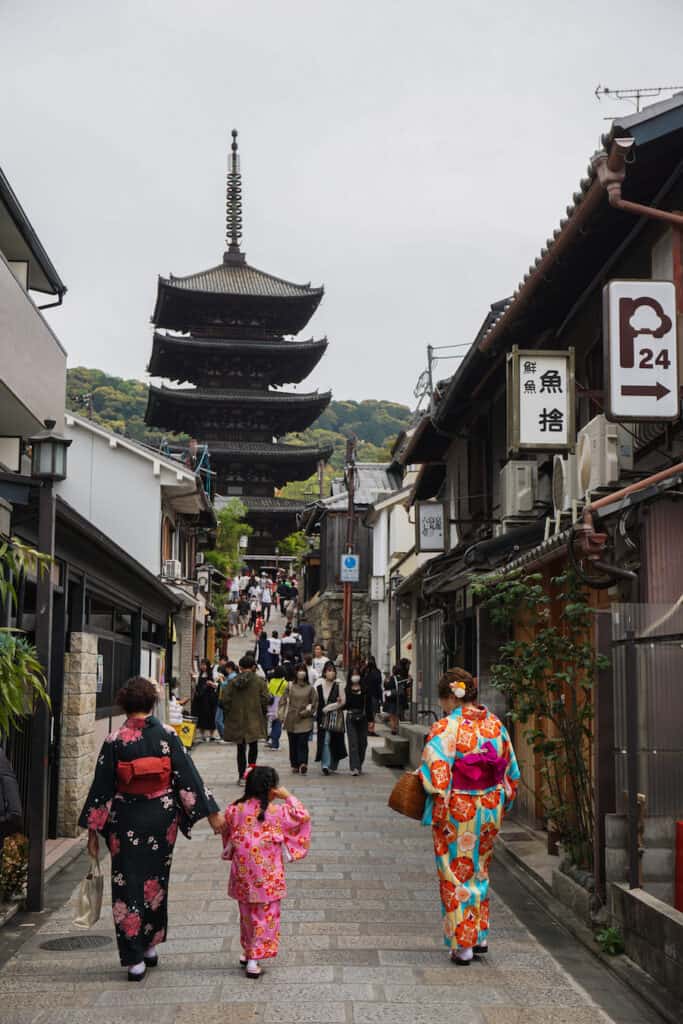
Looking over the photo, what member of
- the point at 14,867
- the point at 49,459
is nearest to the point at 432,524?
the point at 49,459

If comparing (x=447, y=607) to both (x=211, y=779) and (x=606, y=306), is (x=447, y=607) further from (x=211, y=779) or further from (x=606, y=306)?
(x=606, y=306)

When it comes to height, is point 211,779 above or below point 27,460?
below

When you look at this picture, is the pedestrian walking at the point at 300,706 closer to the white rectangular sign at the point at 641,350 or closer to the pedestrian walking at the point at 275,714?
the pedestrian walking at the point at 275,714

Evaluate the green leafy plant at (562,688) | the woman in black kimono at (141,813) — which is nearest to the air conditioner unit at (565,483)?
the green leafy plant at (562,688)

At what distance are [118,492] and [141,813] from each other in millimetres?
22894

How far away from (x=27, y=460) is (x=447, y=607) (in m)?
6.90

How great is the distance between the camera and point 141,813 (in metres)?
6.65

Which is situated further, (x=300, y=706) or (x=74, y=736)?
(x=300, y=706)

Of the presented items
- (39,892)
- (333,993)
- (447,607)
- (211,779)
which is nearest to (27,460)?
(211,779)

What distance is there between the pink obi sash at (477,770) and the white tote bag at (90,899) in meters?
2.18

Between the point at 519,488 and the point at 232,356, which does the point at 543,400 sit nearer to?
the point at 519,488

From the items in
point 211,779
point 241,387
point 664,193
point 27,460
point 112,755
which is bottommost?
point 211,779

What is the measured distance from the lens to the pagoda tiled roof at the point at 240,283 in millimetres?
59562

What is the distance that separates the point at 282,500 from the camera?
61594mm
